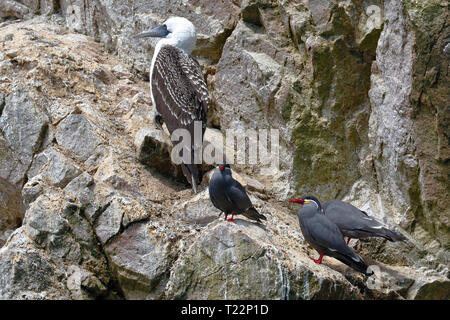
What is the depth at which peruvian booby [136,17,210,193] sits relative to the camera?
22.1 feet

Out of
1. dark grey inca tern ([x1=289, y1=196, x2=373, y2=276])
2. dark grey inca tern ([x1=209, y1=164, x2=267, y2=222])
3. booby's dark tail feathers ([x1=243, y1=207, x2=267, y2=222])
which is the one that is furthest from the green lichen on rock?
dark grey inca tern ([x1=209, y1=164, x2=267, y2=222])

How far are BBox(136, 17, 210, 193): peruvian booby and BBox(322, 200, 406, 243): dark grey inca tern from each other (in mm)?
1497

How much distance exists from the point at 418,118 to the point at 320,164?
1.37 m

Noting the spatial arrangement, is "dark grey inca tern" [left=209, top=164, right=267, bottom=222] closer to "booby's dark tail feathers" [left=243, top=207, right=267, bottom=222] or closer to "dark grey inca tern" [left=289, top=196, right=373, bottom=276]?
"booby's dark tail feathers" [left=243, top=207, right=267, bottom=222]

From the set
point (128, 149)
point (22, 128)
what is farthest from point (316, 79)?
point (22, 128)

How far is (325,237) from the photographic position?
5.55 m

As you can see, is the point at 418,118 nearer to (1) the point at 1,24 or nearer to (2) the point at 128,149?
(2) the point at 128,149

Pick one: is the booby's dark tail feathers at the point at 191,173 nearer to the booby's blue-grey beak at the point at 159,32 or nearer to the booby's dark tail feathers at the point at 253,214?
the booby's dark tail feathers at the point at 253,214

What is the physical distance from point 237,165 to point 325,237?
2181 mm

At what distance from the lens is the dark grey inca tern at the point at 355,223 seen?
580 centimetres

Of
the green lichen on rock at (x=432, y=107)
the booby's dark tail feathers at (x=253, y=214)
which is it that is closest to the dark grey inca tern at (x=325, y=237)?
the booby's dark tail feathers at (x=253, y=214)

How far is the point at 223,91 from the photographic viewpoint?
305 inches

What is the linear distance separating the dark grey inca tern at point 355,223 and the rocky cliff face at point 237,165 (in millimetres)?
378

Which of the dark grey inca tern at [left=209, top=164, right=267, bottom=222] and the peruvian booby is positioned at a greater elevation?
the peruvian booby
